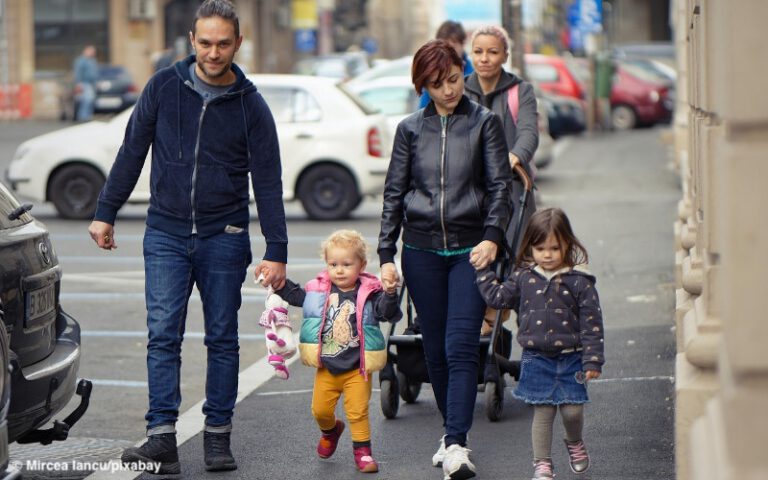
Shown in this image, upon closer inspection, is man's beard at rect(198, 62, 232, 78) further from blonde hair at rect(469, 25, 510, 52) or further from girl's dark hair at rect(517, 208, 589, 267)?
blonde hair at rect(469, 25, 510, 52)

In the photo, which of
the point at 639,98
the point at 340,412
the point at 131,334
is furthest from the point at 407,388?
the point at 639,98

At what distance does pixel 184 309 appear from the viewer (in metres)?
6.34

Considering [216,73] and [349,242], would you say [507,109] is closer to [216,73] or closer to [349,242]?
[349,242]

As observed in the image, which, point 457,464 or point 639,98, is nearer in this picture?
point 457,464

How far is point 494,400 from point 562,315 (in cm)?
154

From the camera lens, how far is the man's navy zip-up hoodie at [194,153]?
6281 mm

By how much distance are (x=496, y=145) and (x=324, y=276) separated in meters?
0.90

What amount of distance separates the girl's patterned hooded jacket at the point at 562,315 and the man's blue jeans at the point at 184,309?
1.17 metres

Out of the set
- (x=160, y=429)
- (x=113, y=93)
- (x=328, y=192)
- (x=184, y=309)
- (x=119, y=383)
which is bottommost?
(x=119, y=383)

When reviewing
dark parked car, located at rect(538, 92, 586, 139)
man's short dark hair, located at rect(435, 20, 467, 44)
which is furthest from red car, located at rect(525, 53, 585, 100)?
man's short dark hair, located at rect(435, 20, 467, 44)

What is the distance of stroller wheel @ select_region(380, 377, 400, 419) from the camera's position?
734 centimetres

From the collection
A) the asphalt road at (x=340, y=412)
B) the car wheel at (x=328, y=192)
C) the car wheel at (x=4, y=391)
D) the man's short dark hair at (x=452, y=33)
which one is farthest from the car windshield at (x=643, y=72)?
the car wheel at (x=4, y=391)

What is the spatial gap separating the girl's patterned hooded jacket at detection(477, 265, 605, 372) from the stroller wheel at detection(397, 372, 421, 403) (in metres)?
1.77

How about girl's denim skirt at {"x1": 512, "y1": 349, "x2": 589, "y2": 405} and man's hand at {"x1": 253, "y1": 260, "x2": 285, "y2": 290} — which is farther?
man's hand at {"x1": 253, "y1": 260, "x2": 285, "y2": 290}
